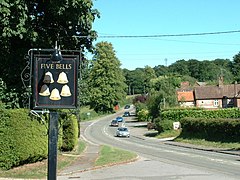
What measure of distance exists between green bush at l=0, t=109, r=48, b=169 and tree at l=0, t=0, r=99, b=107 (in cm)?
268

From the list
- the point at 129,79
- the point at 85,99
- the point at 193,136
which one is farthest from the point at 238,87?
the point at 129,79

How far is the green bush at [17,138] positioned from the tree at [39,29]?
268cm

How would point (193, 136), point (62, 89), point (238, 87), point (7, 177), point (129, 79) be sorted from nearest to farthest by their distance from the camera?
point (62, 89)
point (7, 177)
point (193, 136)
point (238, 87)
point (129, 79)

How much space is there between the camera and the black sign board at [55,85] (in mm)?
7523

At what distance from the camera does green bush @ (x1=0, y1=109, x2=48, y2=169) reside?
55.8 ft

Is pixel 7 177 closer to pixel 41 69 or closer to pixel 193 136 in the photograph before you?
pixel 41 69

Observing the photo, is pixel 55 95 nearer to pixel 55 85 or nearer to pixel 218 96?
pixel 55 85

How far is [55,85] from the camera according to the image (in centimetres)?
752

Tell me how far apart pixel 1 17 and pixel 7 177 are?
6299mm

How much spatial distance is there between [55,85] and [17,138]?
Answer: 1059 centimetres

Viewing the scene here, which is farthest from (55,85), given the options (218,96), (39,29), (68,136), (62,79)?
(218,96)

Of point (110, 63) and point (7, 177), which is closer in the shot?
point (7, 177)

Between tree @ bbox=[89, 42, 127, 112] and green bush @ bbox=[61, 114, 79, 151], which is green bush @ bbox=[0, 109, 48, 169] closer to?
green bush @ bbox=[61, 114, 79, 151]

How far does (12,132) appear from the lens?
17.2 m
